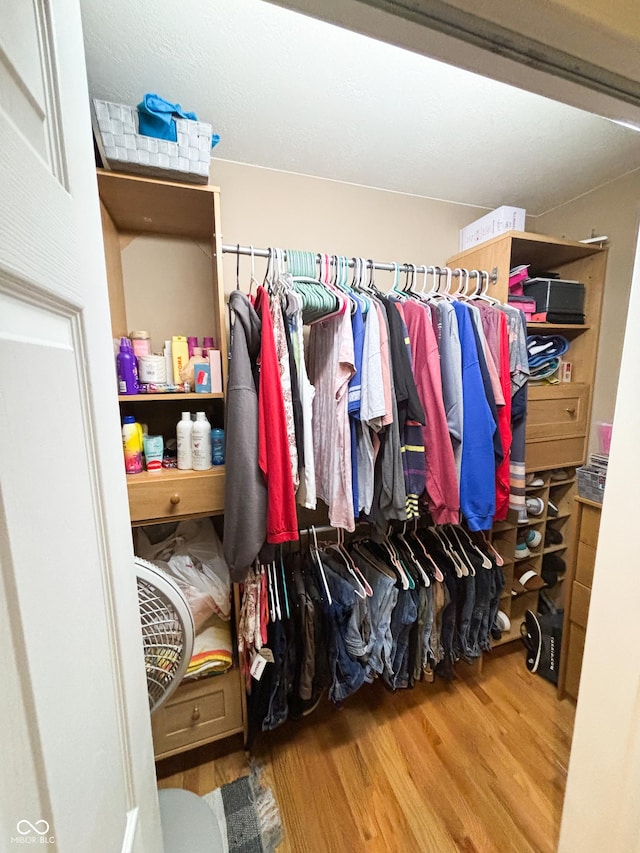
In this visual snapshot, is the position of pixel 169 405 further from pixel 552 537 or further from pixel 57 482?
pixel 552 537

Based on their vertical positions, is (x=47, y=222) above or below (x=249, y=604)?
above

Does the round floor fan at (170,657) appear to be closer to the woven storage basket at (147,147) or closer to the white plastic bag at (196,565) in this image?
the white plastic bag at (196,565)

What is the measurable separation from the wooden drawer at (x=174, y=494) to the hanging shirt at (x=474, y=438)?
3.01ft

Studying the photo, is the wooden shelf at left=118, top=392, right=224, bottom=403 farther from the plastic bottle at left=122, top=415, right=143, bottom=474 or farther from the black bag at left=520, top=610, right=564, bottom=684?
the black bag at left=520, top=610, right=564, bottom=684

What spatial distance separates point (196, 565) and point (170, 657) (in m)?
0.43

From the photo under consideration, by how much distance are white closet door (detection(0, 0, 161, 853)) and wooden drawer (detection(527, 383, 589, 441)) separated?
1767 millimetres

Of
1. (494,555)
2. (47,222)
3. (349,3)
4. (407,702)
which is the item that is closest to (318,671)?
(407,702)

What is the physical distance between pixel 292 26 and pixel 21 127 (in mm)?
981

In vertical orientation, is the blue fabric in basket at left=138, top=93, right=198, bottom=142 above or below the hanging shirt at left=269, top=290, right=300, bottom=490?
above

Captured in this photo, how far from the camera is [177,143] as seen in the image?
40.1 inches

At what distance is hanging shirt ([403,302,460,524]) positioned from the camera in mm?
1252

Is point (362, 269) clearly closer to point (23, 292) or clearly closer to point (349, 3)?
point (349, 3)

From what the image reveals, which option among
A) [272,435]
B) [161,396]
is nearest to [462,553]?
[272,435]

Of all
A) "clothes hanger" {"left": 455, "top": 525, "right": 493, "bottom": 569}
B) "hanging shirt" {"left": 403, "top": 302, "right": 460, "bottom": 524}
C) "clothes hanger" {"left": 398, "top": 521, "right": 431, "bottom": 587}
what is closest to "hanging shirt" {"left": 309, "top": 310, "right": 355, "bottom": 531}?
"hanging shirt" {"left": 403, "top": 302, "right": 460, "bottom": 524}
